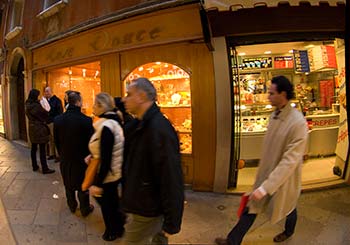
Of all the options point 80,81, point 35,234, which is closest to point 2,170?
point 80,81

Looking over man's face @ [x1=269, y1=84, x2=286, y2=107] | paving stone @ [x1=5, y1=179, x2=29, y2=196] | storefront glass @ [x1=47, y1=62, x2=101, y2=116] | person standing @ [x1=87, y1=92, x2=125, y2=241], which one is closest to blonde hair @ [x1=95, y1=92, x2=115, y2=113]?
person standing @ [x1=87, y1=92, x2=125, y2=241]

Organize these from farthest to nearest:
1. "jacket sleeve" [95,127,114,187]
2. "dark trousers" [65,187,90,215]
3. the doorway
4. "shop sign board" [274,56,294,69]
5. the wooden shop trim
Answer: the doorway < "shop sign board" [274,56,294,69] < the wooden shop trim < "dark trousers" [65,187,90,215] < "jacket sleeve" [95,127,114,187]

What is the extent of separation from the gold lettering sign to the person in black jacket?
347 cm

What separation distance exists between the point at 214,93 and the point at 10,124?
9565 millimetres

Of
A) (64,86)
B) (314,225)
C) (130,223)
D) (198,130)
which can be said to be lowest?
(314,225)

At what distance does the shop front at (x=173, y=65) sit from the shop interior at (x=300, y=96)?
4.51 feet

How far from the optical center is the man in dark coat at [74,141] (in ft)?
13.2

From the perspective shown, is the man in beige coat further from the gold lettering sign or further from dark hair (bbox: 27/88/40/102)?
dark hair (bbox: 27/88/40/102)

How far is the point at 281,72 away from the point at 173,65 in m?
3.69

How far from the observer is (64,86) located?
28.8 feet

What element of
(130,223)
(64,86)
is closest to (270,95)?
(130,223)

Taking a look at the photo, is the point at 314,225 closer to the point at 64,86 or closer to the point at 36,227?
the point at 36,227

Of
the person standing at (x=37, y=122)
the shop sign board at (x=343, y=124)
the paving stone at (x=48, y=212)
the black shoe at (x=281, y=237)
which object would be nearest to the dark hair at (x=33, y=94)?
the person standing at (x=37, y=122)

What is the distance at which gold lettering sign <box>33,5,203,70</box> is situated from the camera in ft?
17.2
